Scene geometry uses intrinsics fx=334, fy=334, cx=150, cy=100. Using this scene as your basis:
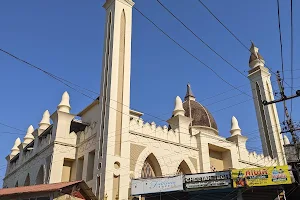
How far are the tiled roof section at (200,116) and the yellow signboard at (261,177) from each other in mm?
10492

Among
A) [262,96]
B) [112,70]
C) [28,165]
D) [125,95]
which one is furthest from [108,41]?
[262,96]

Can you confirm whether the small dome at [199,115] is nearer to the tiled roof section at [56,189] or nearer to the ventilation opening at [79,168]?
the ventilation opening at [79,168]

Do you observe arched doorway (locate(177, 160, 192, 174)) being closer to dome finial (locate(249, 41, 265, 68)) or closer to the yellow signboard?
the yellow signboard

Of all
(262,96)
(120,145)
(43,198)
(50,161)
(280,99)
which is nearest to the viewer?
(43,198)

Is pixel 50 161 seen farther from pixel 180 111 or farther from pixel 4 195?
pixel 180 111

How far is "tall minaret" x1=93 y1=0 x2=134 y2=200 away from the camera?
1628 cm

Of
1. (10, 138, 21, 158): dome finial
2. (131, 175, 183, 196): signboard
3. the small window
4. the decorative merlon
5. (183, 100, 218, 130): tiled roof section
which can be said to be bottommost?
(131, 175, 183, 196): signboard

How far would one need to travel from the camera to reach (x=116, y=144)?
17.2 m

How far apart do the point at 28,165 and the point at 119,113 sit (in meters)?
9.18

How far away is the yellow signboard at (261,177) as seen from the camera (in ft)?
51.6

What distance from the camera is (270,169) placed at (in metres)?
15.9

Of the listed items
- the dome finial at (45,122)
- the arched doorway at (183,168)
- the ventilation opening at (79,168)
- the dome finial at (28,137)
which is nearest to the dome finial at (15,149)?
the dome finial at (28,137)

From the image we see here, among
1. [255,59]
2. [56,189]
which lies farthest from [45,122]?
[255,59]

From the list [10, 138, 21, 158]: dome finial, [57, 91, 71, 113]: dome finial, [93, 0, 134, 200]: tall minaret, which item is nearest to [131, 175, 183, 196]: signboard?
[93, 0, 134, 200]: tall minaret
